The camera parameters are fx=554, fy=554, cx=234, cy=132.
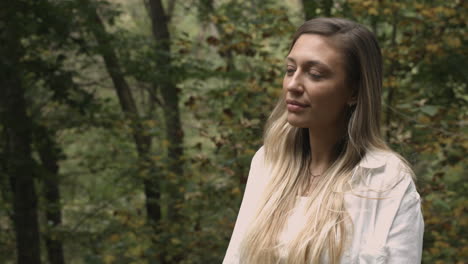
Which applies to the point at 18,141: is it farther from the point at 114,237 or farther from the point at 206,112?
the point at 206,112

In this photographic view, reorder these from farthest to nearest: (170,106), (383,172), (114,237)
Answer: (170,106)
(114,237)
(383,172)

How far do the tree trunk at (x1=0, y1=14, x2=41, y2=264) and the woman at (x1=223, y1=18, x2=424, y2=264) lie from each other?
3.64 m

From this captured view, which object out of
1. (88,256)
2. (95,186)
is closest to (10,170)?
(88,256)

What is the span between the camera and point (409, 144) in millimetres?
4547

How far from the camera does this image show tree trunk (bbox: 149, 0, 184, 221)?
21.6 feet

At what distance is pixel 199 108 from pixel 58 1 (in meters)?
2.06

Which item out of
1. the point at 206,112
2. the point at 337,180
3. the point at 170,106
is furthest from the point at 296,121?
the point at 170,106

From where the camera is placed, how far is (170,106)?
7.98m

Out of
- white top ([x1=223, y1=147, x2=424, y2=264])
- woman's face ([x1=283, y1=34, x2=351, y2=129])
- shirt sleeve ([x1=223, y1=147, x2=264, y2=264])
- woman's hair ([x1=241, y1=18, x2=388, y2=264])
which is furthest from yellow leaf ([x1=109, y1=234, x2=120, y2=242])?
woman's face ([x1=283, y1=34, x2=351, y2=129])

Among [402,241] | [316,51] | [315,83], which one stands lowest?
[402,241]

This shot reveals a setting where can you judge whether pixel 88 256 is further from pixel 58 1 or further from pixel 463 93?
pixel 463 93

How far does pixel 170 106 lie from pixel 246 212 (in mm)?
5877

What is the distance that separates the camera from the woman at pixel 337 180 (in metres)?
1.82

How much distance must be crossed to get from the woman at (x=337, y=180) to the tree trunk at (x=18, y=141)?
3637mm
